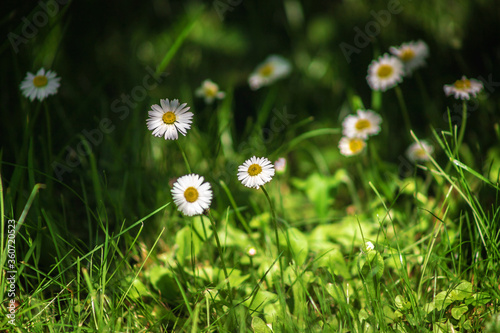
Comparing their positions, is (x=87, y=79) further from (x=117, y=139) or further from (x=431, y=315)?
(x=431, y=315)

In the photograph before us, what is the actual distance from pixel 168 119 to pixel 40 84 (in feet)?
2.12

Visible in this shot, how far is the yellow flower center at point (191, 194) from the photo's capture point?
103cm

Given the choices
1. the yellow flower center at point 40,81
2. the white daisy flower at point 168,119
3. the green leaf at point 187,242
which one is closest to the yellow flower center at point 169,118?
the white daisy flower at point 168,119

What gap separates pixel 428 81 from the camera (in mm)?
2039

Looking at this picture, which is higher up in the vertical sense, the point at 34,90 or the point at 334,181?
the point at 34,90

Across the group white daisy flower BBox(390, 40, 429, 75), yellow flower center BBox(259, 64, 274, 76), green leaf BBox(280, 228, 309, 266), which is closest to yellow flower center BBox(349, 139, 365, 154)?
white daisy flower BBox(390, 40, 429, 75)

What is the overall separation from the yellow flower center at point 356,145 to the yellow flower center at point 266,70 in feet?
2.25

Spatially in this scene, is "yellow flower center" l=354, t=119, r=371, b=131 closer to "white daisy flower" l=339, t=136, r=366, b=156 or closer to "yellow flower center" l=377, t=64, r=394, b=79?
"white daisy flower" l=339, t=136, r=366, b=156

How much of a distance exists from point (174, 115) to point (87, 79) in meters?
1.37

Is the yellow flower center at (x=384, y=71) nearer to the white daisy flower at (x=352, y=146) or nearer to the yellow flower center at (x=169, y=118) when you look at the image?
the white daisy flower at (x=352, y=146)

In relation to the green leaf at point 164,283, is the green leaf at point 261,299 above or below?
below

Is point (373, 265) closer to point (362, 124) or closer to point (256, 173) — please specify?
point (256, 173)

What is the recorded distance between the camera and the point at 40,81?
55.2 inches

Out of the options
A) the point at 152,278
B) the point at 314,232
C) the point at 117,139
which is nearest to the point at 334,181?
the point at 314,232
